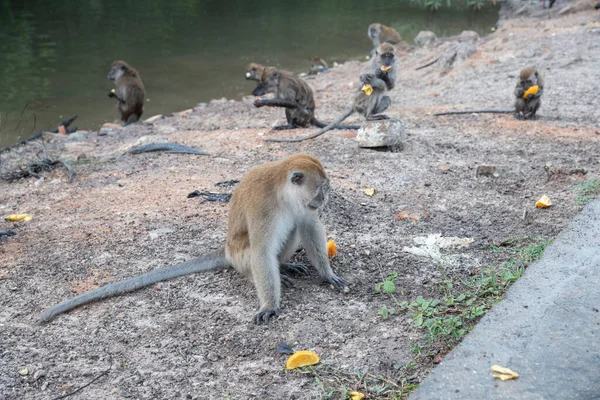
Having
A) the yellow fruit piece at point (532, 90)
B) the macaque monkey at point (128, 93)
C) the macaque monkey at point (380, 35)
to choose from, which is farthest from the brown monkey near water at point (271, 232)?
the macaque monkey at point (380, 35)

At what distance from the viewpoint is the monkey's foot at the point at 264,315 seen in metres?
3.97

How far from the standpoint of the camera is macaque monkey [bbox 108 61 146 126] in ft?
38.7

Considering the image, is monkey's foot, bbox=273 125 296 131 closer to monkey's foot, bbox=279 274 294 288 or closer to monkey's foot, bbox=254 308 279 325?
monkey's foot, bbox=279 274 294 288

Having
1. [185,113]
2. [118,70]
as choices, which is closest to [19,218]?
[118,70]

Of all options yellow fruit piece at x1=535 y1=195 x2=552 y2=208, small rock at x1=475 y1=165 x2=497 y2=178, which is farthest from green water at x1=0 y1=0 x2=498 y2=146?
yellow fruit piece at x1=535 y1=195 x2=552 y2=208

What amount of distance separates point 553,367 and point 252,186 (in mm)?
2087

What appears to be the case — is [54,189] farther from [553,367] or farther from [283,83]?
[553,367]

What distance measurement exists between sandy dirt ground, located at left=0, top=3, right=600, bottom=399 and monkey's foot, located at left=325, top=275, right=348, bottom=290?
0.18ft

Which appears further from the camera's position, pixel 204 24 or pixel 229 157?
pixel 204 24

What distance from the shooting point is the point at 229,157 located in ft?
25.3

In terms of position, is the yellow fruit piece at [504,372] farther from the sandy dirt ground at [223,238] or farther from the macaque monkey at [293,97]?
the macaque monkey at [293,97]

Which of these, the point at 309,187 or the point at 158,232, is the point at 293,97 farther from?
the point at 309,187

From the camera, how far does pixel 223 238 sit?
17.0 feet

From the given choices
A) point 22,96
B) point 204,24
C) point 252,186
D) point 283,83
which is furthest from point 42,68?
point 252,186
